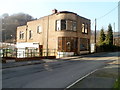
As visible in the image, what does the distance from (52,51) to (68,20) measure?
6.46 meters

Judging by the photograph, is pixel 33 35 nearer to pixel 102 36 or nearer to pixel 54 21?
pixel 54 21

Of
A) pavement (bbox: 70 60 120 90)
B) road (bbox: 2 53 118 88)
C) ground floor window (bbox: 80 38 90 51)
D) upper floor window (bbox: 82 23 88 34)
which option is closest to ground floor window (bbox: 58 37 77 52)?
ground floor window (bbox: 80 38 90 51)

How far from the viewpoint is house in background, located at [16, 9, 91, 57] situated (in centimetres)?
3484

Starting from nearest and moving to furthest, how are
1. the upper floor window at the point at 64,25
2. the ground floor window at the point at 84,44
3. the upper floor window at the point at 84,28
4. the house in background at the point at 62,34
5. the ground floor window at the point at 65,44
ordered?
the ground floor window at the point at 65,44
the house in background at the point at 62,34
the upper floor window at the point at 64,25
the ground floor window at the point at 84,44
the upper floor window at the point at 84,28

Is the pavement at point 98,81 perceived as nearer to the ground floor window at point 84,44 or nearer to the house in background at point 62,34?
the house in background at point 62,34

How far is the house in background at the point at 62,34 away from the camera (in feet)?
114

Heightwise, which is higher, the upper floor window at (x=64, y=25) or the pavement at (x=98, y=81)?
the upper floor window at (x=64, y=25)

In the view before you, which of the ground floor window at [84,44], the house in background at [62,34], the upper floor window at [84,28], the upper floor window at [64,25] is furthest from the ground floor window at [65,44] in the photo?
the upper floor window at [84,28]

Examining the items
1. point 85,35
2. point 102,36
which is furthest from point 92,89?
point 102,36

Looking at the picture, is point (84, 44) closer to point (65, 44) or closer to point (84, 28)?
point (84, 28)

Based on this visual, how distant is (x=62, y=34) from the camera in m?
34.7

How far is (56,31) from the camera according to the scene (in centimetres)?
3575

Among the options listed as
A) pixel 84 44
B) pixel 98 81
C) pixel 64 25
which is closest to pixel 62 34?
pixel 64 25

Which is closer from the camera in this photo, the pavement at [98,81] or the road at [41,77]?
the pavement at [98,81]
